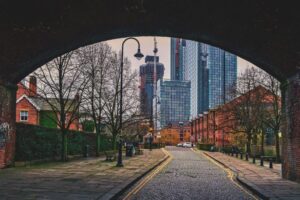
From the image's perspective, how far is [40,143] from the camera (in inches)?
1136

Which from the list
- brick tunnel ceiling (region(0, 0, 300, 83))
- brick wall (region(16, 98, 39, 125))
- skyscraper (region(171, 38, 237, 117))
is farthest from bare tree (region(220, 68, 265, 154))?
skyscraper (region(171, 38, 237, 117))

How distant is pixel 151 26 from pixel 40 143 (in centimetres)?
1317

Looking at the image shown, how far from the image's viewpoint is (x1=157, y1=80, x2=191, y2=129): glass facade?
573 feet

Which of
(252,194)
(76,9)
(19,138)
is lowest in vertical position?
(252,194)

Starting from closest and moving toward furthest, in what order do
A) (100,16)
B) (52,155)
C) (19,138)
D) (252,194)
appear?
1. (252,194)
2. (100,16)
3. (19,138)
4. (52,155)

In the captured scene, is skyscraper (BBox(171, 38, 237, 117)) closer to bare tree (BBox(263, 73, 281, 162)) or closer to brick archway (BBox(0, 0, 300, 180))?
bare tree (BBox(263, 73, 281, 162))

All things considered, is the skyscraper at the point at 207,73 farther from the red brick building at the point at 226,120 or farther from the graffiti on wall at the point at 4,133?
the graffiti on wall at the point at 4,133

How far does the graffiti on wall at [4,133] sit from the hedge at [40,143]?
3089 mm

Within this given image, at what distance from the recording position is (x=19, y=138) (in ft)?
83.7

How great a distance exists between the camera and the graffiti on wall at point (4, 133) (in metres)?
21.4

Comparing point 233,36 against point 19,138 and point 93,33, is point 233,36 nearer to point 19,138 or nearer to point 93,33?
point 93,33

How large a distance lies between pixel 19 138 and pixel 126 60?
22561 mm

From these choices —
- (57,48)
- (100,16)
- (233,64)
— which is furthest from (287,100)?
(233,64)

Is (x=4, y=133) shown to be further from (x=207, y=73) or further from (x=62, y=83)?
(x=207, y=73)
